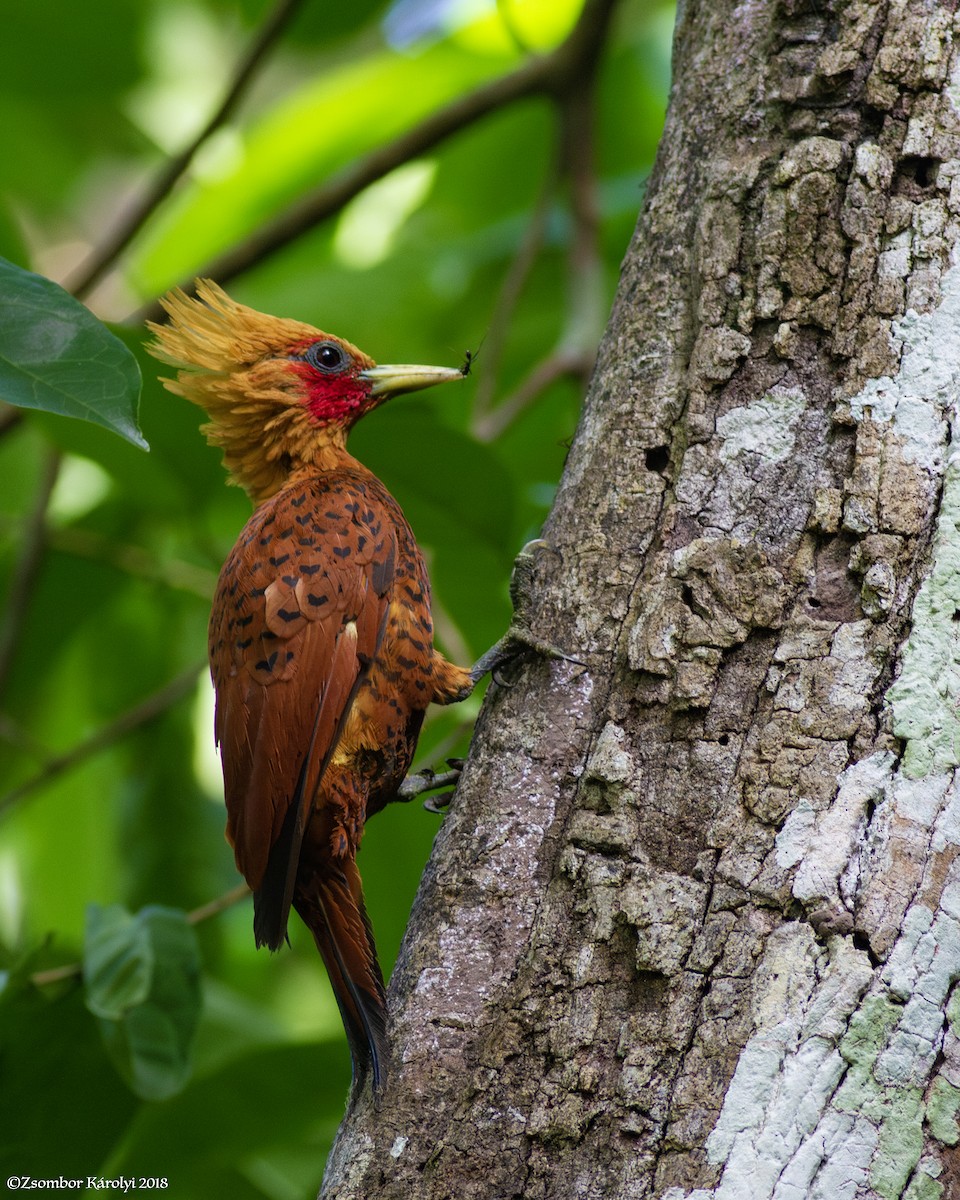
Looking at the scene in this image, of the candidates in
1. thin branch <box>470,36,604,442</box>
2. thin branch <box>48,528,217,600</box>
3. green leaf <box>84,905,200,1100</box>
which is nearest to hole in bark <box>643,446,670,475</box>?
thin branch <box>470,36,604,442</box>

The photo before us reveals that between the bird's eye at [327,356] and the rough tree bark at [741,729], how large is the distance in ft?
4.32

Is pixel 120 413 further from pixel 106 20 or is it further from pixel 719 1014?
pixel 106 20

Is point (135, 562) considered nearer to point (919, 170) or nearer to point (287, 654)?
point (287, 654)

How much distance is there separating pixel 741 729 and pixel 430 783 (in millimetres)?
1262

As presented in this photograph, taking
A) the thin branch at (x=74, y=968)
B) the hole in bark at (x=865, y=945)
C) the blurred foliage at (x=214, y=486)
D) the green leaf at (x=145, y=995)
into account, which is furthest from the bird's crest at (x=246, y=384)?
the hole in bark at (x=865, y=945)

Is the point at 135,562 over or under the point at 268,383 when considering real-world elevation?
under

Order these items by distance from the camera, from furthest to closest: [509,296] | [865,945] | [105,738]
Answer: [509,296], [105,738], [865,945]

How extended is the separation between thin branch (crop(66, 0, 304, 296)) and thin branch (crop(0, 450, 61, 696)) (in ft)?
2.18

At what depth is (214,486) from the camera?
3.48m

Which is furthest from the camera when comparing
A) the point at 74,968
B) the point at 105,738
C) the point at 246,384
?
the point at 105,738

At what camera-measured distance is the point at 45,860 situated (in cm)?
416

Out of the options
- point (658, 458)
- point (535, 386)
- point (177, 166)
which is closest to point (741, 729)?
point (658, 458)

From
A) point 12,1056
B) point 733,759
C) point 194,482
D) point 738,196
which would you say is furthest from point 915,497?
point 12,1056

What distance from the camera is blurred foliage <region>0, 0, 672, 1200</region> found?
3041 mm
